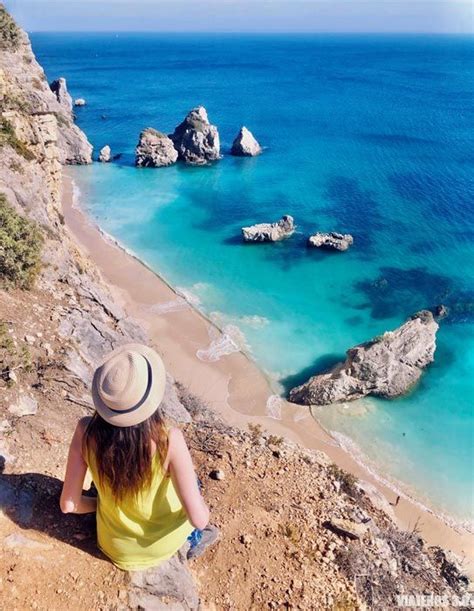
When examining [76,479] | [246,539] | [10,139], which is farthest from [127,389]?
[10,139]

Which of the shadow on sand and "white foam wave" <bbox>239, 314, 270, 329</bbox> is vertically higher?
the shadow on sand

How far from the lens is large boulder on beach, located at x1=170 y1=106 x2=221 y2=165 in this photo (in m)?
57.2

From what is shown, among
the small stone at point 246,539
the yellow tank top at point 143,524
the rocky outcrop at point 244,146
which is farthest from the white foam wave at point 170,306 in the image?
the rocky outcrop at point 244,146

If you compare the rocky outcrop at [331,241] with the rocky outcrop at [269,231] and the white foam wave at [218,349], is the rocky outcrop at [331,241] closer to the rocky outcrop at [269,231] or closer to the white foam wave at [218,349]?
the rocky outcrop at [269,231]

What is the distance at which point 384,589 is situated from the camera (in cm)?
854

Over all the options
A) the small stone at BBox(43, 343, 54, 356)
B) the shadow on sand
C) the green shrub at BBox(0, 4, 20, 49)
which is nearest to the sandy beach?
the small stone at BBox(43, 343, 54, 356)

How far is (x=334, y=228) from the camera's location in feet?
136

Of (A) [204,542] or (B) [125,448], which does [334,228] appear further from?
(B) [125,448]

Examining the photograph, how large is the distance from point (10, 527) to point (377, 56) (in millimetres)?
223600

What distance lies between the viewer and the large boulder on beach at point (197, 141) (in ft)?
188

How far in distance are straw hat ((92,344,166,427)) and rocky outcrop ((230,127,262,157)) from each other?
195 feet

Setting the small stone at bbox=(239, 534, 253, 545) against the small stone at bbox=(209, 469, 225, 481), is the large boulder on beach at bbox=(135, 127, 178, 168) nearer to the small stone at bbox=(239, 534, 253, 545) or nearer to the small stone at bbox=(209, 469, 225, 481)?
the small stone at bbox=(209, 469, 225, 481)

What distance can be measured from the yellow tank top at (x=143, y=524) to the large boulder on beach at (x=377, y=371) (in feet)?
58.5

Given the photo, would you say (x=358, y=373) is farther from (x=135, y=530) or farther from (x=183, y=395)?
(x=135, y=530)
